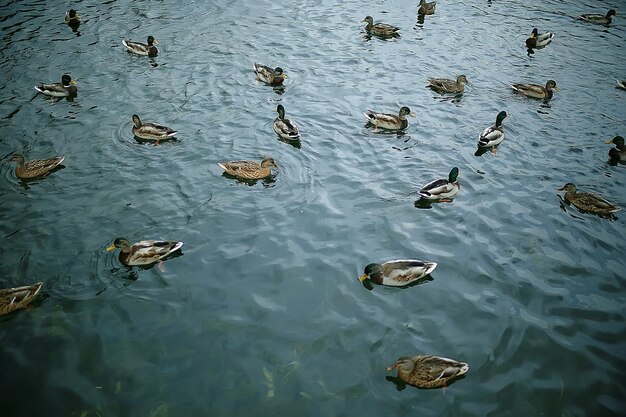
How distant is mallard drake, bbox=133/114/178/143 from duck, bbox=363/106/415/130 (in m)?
5.61

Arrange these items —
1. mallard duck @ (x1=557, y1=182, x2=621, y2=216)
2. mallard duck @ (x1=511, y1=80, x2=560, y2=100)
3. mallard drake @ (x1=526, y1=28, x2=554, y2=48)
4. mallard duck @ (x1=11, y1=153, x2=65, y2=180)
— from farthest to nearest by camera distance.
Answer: mallard drake @ (x1=526, y1=28, x2=554, y2=48)
mallard duck @ (x1=511, y1=80, x2=560, y2=100)
mallard duck @ (x1=11, y1=153, x2=65, y2=180)
mallard duck @ (x1=557, y1=182, x2=621, y2=216)

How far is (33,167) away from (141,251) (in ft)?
14.7

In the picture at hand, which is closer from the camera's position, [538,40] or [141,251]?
[141,251]

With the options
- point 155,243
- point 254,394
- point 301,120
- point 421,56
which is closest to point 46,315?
point 155,243

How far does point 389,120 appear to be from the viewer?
44.0 ft

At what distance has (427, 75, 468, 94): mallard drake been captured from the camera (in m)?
15.5

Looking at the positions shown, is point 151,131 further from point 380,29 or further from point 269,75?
point 380,29

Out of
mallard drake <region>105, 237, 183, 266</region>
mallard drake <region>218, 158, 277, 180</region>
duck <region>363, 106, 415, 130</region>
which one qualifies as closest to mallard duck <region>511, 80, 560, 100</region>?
duck <region>363, 106, 415, 130</region>

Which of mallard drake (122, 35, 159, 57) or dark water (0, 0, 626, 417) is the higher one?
mallard drake (122, 35, 159, 57)

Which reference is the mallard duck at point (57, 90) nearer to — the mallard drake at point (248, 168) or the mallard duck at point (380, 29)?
the mallard drake at point (248, 168)

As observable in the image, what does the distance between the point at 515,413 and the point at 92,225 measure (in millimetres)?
8571

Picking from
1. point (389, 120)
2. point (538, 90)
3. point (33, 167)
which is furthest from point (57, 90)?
point (538, 90)

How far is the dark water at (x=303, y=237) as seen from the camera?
23.6 feet

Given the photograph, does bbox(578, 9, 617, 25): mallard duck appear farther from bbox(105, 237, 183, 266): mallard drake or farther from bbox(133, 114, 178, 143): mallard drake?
bbox(105, 237, 183, 266): mallard drake
